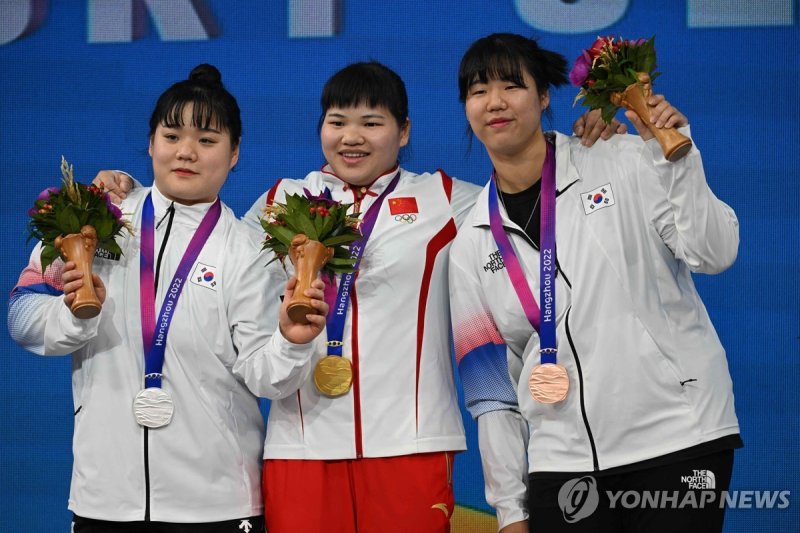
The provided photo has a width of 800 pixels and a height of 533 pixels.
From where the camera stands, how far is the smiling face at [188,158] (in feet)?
9.23

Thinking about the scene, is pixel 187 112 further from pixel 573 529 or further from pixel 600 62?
pixel 573 529

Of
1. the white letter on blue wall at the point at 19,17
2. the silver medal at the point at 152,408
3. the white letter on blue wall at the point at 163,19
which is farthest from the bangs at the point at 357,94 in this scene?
the white letter on blue wall at the point at 19,17

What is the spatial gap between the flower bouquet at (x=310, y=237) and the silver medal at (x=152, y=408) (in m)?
0.42

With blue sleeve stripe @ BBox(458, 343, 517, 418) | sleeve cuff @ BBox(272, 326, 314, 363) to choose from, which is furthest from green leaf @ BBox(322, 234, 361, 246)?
blue sleeve stripe @ BBox(458, 343, 517, 418)

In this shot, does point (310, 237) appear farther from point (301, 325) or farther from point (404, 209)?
point (404, 209)

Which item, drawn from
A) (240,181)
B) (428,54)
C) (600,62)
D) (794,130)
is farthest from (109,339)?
(794,130)

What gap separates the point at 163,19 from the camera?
15.2 ft

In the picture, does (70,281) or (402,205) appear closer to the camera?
(70,281)

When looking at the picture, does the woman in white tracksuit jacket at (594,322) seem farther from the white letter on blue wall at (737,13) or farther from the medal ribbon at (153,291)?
the white letter on blue wall at (737,13)

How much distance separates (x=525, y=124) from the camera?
2734mm

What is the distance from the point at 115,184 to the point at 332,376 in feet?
2.82

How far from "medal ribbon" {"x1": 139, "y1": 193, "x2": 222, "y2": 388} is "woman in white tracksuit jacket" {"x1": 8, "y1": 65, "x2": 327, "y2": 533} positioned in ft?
0.04

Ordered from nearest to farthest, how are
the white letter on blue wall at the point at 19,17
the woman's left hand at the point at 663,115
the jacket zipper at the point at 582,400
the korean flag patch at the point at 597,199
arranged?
the woman's left hand at the point at 663,115 → the jacket zipper at the point at 582,400 → the korean flag patch at the point at 597,199 → the white letter on blue wall at the point at 19,17

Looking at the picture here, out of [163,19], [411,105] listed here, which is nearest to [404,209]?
[411,105]
